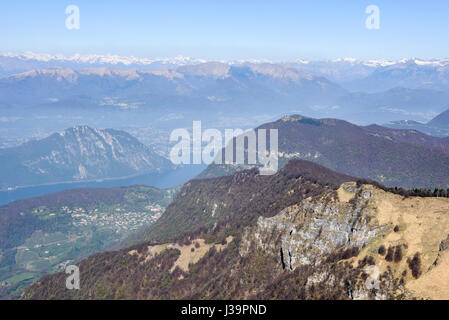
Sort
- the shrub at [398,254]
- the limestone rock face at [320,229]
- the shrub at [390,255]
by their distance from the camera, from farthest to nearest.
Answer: the limestone rock face at [320,229]
the shrub at [390,255]
the shrub at [398,254]

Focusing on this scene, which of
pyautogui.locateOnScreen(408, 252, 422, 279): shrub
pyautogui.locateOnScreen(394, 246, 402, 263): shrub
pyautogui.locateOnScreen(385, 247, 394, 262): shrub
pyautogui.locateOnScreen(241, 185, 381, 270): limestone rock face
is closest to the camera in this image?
pyautogui.locateOnScreen(408, 252, 422, 279): shrub

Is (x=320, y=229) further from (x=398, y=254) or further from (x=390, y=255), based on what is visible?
(x=398, y=254)

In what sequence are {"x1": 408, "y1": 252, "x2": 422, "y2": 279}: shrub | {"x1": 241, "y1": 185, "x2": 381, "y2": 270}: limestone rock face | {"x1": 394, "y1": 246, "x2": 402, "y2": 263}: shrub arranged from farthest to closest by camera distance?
{"x1": 241, "y1": 185, "x2": 381, "y2": 270}: limestone rock face < {"x1": 394, "y1": 246, "x2": 402, "y2": 263}: shrub < {"x1": 408, "y1": 252, "x2": 422, "y2": 279}: shrub

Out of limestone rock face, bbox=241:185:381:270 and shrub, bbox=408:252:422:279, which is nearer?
shrub, bbox=408:252:422:279

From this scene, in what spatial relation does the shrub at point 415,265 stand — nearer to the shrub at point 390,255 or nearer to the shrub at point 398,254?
the shrub at point 398,254

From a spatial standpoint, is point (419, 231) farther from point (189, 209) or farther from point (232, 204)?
point (189, 209)

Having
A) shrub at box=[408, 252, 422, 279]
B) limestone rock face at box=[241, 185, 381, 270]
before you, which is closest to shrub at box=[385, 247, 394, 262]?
shrub at box=[408, 252, 422, 279]

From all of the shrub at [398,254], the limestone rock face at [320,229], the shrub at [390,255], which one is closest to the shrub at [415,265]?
the shrub at [398,254]

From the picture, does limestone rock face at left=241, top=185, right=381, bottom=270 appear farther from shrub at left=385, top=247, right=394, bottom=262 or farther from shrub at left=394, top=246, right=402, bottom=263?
shrub at left=394, top=246, right=402, bottom=263

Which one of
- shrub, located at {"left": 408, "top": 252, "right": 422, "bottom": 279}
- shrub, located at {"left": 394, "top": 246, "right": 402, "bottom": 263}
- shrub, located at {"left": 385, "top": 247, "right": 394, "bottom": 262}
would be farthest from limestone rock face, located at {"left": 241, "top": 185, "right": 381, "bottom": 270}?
shrub, located at {"left": 408, "top": 252, "right": 422, "bottom": 279}

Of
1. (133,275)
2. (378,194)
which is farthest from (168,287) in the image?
(378,194)

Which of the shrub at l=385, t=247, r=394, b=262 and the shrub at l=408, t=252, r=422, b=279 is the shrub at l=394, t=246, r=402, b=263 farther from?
the shrub at l=408, t=252, r=422, b=279
